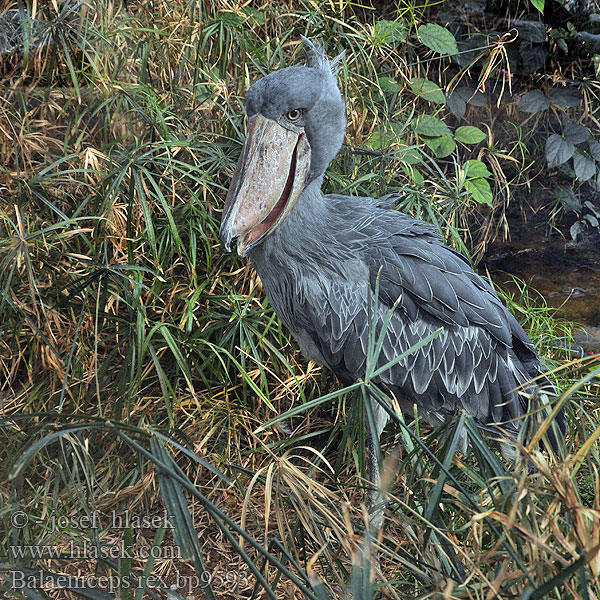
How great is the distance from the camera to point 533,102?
3.21 metres

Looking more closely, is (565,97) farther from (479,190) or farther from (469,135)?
(479,190)

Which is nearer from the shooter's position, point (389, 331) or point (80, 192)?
point (389, 331)

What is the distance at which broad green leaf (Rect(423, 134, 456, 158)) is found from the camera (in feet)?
9.07

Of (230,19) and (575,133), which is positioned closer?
(230,19)

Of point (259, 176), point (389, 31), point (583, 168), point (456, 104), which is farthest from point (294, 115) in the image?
point (583, 168)

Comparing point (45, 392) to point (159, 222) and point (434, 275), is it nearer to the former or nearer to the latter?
point (159, 222)

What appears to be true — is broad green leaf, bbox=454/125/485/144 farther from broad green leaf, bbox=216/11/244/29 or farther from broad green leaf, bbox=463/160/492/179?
broad green leaf, bbox=216/11/244/29

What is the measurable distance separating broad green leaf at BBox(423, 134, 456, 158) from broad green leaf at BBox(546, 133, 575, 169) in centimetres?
68

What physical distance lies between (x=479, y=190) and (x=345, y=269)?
112 centimetres

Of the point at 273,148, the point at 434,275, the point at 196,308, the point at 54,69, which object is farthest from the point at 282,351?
the point at 54,69

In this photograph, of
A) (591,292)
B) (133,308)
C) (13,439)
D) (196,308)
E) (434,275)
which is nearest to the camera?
(13,439)

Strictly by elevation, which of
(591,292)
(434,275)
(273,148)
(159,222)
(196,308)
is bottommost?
(591,292)

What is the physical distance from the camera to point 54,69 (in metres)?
2.28

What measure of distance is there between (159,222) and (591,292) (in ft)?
6.99
